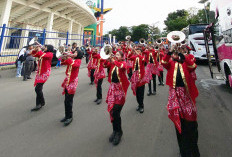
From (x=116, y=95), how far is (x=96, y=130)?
972 mm

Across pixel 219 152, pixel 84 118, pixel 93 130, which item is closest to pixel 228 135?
pixel 219 152

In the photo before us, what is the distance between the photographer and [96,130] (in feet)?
10.6

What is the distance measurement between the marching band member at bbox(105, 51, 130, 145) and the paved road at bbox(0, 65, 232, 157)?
0.21 meters

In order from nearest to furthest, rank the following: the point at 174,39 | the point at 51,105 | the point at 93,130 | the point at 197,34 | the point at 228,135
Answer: the point at 174,39 → the point at 228,135 → the point at 93,130 → the point at 51,105 → the point at 197,34

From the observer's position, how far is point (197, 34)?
40.5ft

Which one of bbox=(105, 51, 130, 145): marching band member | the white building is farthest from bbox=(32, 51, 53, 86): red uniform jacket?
the white building

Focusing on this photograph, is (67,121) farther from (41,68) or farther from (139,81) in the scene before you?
(139,81)

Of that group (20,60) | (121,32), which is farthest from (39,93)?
(121,32)

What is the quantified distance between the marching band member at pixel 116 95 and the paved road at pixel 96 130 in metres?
0.21

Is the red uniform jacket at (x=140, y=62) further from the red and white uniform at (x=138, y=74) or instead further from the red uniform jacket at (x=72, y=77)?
the red uniform jacket at (x=72, y=77)

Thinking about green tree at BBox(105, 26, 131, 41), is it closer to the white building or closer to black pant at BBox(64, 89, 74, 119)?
the white building

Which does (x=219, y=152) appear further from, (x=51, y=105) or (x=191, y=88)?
(x=51, y=105)

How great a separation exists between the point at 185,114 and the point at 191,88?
1.33 feet

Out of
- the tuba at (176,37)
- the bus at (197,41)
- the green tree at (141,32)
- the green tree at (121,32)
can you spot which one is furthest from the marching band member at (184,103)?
the green tree at (121,32)
